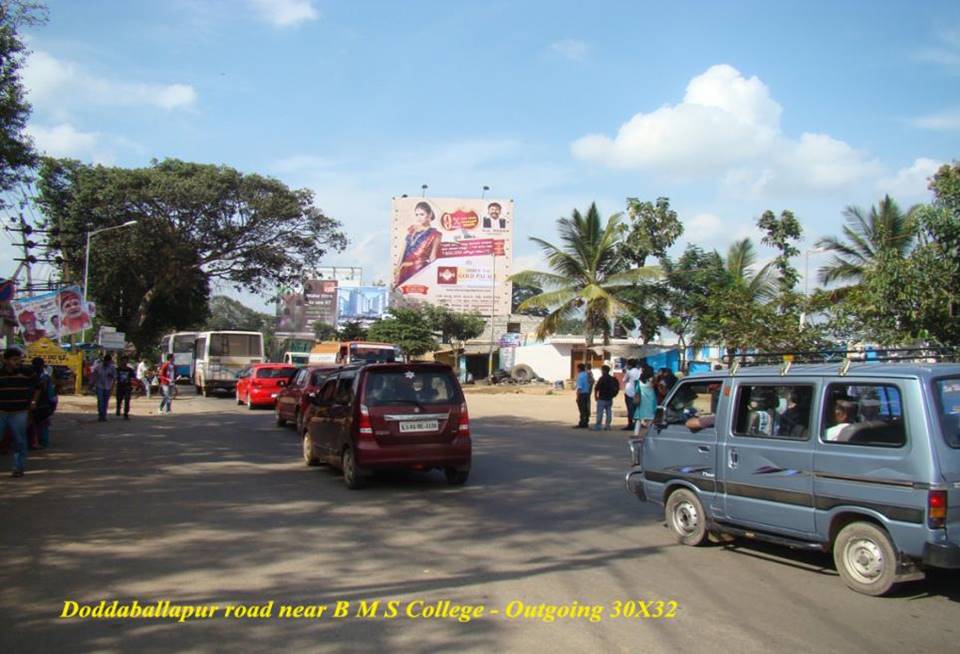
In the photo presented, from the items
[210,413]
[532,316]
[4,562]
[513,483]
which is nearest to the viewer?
[4,562]

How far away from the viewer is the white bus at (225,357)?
3466 centimetres

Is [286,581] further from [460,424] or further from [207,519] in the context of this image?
[460,424]

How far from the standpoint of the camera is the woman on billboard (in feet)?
168

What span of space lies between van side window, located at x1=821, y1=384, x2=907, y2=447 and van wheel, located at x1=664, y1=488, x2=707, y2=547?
1.64m

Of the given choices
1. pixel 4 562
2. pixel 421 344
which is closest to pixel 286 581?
pixel 4 562

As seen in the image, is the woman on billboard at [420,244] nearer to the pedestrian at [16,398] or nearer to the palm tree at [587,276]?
the palm tree at [587,276]

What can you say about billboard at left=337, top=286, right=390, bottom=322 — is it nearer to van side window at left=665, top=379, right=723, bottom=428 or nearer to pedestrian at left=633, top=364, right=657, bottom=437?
pedestrian at left=633, top=364, right=657, bottom=437

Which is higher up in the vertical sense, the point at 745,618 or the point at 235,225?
the point at 235,225

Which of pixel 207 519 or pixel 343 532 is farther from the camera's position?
pixel 207 519

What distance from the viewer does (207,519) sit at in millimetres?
8734

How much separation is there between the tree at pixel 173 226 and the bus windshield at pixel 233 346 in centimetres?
803

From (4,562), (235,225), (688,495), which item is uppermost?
(235,225)

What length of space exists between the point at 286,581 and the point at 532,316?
2492 inches

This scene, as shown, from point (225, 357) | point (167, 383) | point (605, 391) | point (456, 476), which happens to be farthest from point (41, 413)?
point (225, 357)
